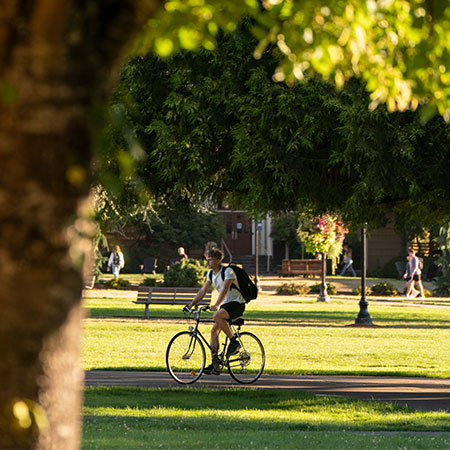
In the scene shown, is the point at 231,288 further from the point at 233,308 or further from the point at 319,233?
the point at 319,233

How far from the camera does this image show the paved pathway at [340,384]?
13.3 m

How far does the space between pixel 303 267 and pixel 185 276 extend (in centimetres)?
1776

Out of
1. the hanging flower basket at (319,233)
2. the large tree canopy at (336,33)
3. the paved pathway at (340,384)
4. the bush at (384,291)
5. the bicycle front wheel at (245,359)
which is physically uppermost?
the hanging flower basket at (319,233)

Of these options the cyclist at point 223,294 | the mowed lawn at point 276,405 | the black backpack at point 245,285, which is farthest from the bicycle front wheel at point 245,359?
the black backpack at point 245,285

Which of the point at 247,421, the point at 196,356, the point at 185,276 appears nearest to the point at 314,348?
the point at 196,356

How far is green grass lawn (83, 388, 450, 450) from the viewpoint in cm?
941

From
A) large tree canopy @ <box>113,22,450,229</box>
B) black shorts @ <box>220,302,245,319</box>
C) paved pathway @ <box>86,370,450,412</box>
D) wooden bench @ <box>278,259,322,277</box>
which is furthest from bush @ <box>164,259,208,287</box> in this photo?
large tree canopy @ <box>113,22,450,229</box>

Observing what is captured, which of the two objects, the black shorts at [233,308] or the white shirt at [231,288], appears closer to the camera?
the white shirt at [231,288]

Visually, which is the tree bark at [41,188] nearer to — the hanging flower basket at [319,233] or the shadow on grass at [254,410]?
the shadow on grass at [254,410]

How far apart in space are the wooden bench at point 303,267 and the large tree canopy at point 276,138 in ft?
138

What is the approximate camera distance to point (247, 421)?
1097 cm

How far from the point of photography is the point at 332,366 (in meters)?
17.9

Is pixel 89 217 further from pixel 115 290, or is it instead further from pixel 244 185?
pixel 115 290

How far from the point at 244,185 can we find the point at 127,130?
28.5 feet
